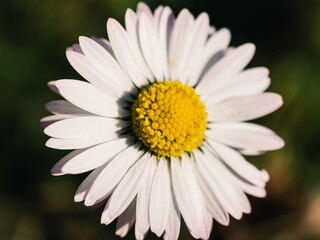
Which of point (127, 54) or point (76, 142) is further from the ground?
point (127, 54)

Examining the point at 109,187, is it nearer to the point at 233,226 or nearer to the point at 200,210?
the point at 200,210

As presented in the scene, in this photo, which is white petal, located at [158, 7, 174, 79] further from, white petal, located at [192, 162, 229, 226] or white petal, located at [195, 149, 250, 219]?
white petal, located at [192, 162, 229, 226]

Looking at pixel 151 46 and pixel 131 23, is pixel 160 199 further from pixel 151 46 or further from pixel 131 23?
pixel 131 23

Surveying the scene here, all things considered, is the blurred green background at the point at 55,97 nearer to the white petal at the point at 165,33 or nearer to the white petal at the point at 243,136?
the white petal at the point at 243,136

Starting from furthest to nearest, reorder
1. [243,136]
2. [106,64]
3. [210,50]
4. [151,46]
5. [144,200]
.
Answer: [210,50] → [243,136] → [151,46] → [106,64] → [144,200]

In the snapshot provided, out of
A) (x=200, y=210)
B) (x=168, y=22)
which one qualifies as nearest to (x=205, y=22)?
(x=168, y=22)

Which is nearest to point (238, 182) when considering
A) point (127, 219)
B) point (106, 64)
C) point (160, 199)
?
point (160, 199)

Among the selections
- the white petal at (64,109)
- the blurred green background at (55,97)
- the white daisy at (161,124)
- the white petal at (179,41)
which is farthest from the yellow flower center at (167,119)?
the blurred green background at (55,97)
